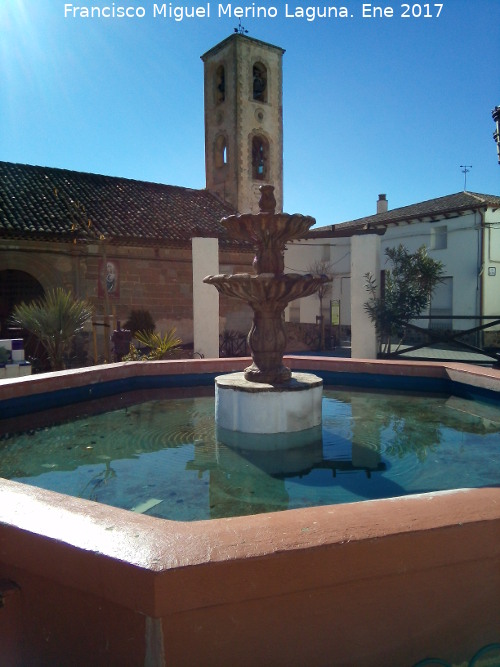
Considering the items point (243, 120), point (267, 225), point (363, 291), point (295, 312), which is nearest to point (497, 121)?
point (267, 225)

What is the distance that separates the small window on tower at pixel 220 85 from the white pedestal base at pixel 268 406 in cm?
1908

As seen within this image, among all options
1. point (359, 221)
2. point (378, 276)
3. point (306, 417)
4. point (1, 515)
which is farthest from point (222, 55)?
point (1, 515)

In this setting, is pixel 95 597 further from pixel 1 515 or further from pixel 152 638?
pixel 1 515

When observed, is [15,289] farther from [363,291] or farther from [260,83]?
[260,83]

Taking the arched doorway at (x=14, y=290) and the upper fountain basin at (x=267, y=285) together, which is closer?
the upper fountain basin at (x=267, y=285)

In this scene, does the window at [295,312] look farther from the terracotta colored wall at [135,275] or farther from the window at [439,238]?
the window at [439,238]

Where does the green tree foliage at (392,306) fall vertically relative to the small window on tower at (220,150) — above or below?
→ below

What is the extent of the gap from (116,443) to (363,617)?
3.16 metres

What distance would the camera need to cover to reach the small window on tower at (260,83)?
68.2 feet

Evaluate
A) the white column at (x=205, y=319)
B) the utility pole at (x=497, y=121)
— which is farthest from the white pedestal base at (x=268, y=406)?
the white column at (x=205, y=319)

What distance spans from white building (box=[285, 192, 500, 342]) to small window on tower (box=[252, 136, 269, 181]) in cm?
319

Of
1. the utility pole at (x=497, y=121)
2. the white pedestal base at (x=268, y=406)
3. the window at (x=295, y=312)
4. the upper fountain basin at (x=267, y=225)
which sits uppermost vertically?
the utility pole at (x=497, y=121)

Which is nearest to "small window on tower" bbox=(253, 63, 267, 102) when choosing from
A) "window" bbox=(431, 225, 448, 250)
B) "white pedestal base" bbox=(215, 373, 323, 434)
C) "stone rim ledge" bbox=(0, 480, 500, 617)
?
"window" bbox=(431, 225, 448, 250)

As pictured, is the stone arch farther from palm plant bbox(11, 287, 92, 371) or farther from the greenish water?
the greenish water
